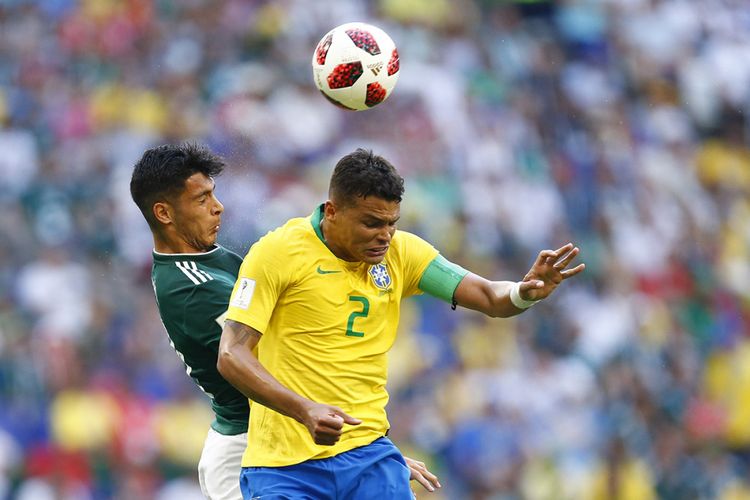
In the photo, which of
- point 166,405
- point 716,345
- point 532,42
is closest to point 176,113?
point 166,405

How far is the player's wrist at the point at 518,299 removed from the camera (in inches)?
191

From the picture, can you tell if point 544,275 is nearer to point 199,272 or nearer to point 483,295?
point 483,295

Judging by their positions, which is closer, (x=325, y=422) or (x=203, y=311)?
(x=325, y=422)

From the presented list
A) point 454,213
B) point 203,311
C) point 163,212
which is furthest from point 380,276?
point 454,213

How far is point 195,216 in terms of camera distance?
540 cm

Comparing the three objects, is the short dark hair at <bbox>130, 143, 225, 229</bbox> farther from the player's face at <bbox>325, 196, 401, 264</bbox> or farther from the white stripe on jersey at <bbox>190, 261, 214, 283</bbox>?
the player's face at <bbox>325, 196, 401, 264</bbox>

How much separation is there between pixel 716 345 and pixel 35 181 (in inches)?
236

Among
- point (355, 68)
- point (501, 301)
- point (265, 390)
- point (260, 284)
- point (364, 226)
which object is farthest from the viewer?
point (355, 68)

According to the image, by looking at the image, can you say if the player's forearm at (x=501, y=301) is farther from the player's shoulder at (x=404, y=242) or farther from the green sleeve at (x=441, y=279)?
the player's shoulder at (x=404, y=242)

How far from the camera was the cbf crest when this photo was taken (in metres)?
4.86

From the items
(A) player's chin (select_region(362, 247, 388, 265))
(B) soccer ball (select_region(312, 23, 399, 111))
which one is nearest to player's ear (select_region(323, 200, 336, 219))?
(A) player's chin (select_region(362, 247, 388, 265))

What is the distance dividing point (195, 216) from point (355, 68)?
1032 mm

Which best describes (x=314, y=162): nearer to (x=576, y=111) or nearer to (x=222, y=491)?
(x=576, y=111)

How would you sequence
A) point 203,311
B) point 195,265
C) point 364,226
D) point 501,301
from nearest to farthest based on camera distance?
point 364,226 → point 501,301 → point 203,311 → point 195,265
